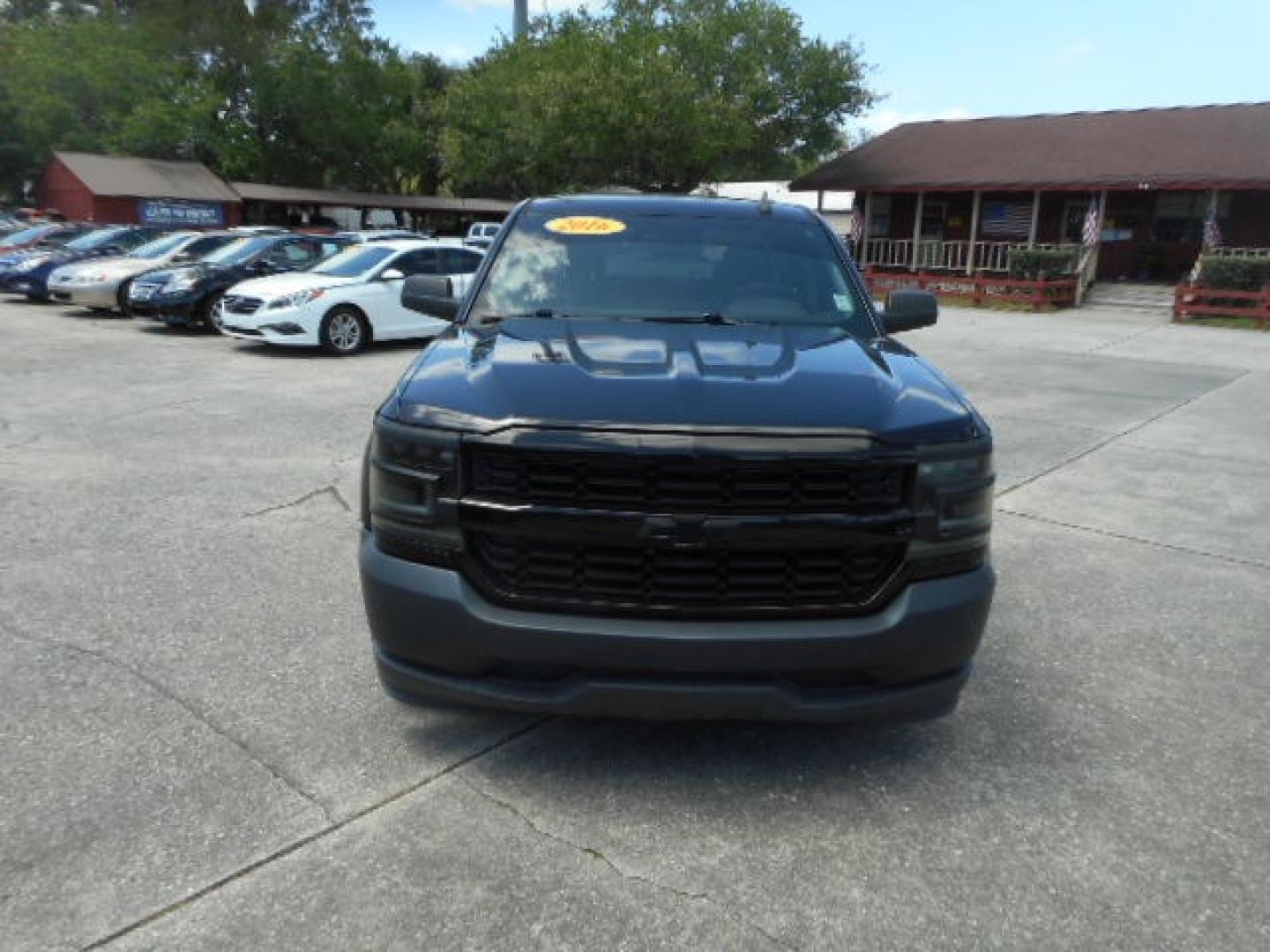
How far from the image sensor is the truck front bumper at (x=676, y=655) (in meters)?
2.63

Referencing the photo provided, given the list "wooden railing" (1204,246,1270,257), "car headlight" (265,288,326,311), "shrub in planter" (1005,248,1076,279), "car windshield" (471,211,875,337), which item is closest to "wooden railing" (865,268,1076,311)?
"shrub in planter" (1005,248,1076,279)

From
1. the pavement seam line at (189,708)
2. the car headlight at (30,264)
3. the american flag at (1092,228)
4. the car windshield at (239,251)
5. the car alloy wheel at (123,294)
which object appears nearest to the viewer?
the pavement seam line at (189,708)

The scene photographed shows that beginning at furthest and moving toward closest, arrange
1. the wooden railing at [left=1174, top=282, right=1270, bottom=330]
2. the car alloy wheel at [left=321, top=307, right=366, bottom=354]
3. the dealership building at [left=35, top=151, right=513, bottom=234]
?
the dealership building at [left=35, top=151, right=513, bottom=234], the wooden railing at [left=1174, top=282, right=1270, bottom=330], the car alloy wheel at [left=321, top=307, right=366, bottom=354]

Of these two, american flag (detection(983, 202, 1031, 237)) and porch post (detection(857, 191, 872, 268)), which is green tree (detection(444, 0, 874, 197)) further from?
american flag (detection(983, 202, 1031, 237))

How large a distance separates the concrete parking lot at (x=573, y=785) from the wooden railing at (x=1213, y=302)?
17772 mm

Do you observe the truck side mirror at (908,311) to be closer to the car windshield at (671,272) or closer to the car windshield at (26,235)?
the car windshield at (671,272)

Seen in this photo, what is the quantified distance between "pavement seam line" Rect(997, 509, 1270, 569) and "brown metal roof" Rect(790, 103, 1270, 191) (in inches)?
914

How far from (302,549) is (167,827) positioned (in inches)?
97.8

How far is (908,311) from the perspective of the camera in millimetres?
4367

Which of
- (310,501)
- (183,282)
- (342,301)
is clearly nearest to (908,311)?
(310,501)

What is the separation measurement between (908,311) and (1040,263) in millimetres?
22329

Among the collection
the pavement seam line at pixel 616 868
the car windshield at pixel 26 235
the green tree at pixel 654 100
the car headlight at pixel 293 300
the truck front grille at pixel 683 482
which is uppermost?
the green tree at pixel 654 100

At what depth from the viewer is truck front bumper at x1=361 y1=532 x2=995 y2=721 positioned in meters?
2.63

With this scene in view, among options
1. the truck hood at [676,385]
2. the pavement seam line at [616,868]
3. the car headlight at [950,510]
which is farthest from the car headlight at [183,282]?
the car headlight at [950,510]
